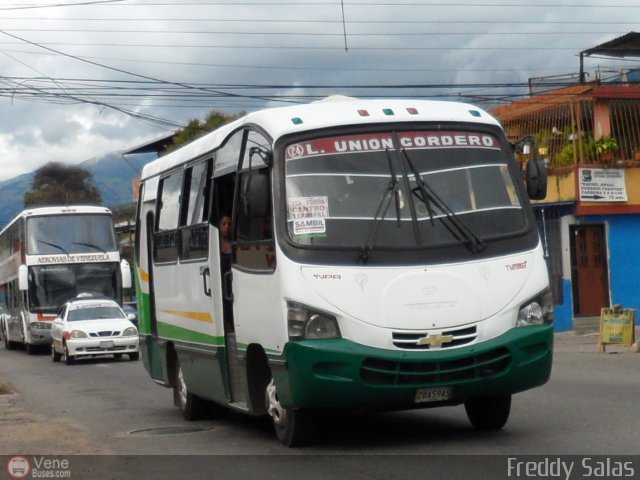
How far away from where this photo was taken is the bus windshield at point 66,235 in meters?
36.3

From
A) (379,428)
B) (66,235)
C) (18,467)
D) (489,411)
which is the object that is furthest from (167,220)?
(66,235)

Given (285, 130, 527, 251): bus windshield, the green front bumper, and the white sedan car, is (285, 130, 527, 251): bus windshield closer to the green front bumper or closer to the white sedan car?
the green front bumper

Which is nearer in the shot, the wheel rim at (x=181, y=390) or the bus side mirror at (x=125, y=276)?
the wheel rim at (x=181, y=390)

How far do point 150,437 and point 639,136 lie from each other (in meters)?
22.3

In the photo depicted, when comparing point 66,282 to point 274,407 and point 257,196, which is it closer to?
point 274,407

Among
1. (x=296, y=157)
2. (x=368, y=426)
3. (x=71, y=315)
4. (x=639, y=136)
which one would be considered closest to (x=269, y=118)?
(x=296, y=157)

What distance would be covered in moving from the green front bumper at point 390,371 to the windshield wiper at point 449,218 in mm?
785

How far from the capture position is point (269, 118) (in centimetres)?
1073

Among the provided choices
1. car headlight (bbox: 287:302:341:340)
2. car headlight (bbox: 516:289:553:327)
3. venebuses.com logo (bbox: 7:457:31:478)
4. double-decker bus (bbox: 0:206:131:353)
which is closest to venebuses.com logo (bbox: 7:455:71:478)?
venebuses.com logo (bbox: 7:457:31:478)

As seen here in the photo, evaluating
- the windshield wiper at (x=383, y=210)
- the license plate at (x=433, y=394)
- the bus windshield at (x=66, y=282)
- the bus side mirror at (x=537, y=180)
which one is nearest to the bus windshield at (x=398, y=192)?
the windshield wiper at (x=383, y=210)

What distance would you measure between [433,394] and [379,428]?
6.98ft

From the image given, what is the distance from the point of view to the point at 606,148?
30.6 meters

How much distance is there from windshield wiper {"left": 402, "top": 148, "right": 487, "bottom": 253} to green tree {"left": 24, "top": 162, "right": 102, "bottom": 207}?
286 feet

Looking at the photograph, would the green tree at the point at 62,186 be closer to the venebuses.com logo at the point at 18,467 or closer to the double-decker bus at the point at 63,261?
the double-decker bus at the point at 63,261
